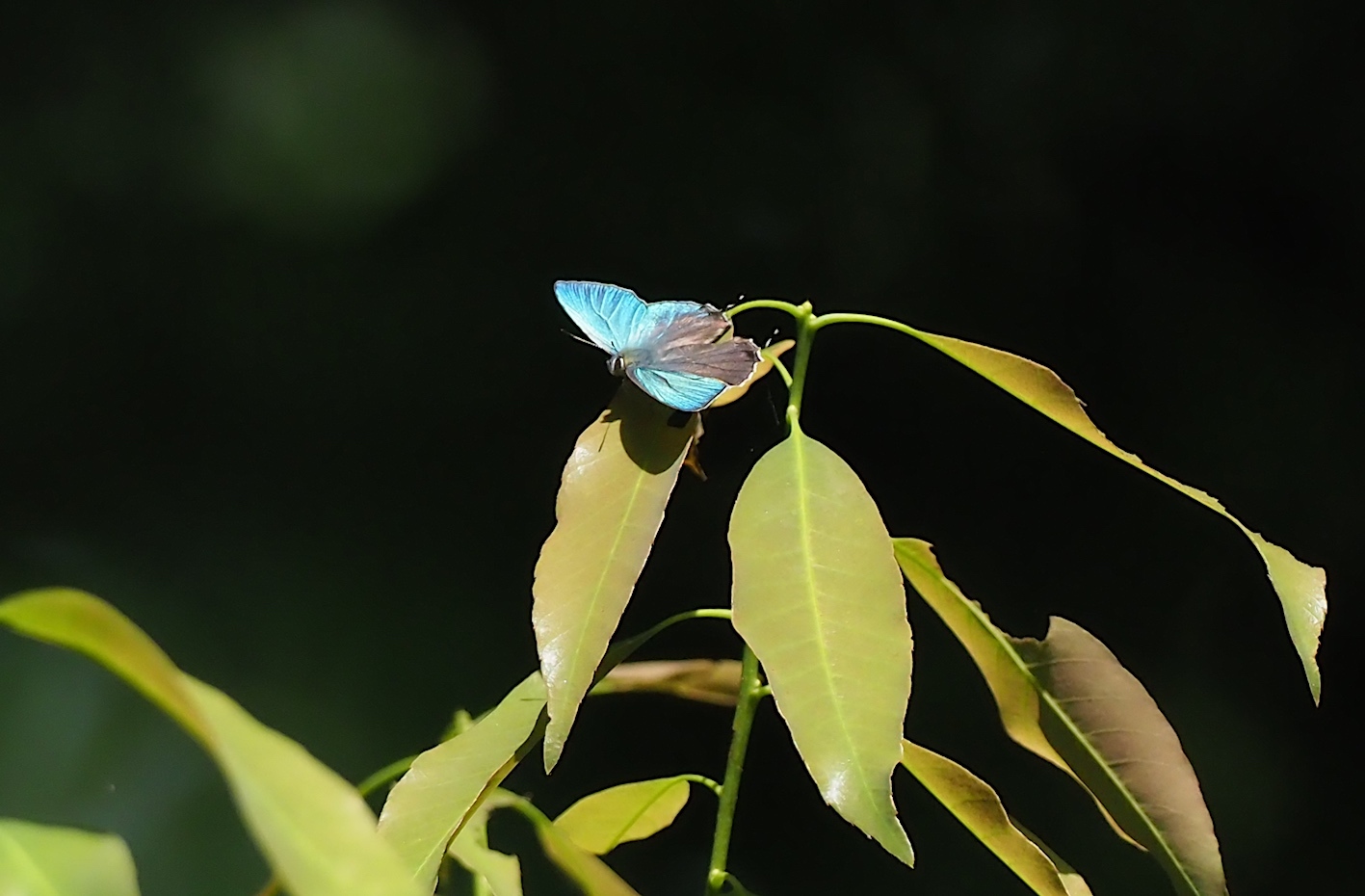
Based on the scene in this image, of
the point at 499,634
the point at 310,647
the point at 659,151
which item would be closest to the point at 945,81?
the point at 659,151

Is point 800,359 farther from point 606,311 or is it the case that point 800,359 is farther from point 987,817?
point 987,817

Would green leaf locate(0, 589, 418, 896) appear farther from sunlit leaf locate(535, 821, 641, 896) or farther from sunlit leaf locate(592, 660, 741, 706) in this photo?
sunlit leaf locate(592, 660, 741, 706)

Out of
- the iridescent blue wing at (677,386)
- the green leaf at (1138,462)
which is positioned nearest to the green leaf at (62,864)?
the iridescent blue wing at (677,386)

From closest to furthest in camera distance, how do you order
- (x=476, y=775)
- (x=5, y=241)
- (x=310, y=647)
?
(x=476, y=775), (x=5, y=241), (x=310, y=647)

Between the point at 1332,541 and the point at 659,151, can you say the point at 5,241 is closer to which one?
the point at 659,151

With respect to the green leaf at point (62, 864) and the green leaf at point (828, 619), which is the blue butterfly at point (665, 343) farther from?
the green leaf at point (62, 864)

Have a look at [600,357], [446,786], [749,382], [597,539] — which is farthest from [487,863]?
[600,357]

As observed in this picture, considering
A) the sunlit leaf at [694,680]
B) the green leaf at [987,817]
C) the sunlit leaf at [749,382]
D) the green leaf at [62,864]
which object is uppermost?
the sunlit leaf at [749,382]
